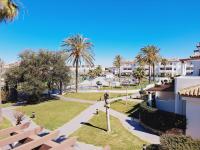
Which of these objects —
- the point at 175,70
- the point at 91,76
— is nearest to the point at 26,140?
the point at 91,76

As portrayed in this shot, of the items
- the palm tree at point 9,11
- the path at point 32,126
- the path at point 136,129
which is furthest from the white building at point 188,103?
the palm tree at point 9,11

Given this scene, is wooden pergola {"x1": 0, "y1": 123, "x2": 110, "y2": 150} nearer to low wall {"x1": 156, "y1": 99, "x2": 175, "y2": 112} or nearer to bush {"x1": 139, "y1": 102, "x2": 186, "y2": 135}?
bush {"x1": 139, "y1": 102, "x2": 186, "y2": 135}

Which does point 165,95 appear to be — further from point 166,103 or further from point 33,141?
point 33,141

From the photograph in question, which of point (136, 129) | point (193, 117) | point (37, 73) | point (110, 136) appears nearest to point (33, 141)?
point (193, 117)

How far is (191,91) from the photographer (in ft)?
65.5

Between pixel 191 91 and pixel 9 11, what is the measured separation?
677 inches

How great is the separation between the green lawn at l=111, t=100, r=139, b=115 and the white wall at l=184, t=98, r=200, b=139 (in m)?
12.9

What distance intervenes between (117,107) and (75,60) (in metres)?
20.8

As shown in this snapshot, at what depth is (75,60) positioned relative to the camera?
54688 mm

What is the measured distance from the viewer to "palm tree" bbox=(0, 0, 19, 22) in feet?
72.0

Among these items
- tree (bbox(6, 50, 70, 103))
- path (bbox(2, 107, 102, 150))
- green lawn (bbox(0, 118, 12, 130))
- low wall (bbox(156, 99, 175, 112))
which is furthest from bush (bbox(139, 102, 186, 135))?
tree (bbox(6, 50, 70, 103))

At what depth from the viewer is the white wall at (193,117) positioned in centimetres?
1967

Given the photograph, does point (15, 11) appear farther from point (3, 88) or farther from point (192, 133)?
point (3, 88)

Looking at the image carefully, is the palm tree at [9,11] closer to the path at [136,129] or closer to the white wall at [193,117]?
the path at [136,129]
